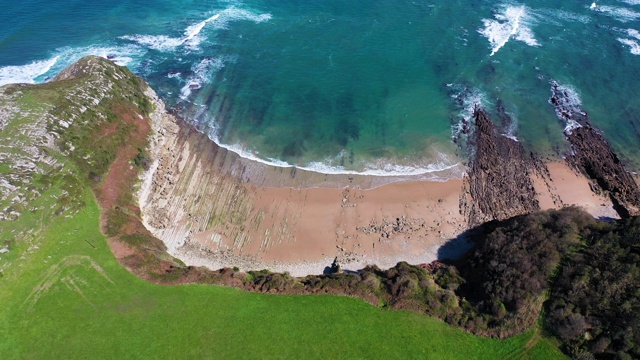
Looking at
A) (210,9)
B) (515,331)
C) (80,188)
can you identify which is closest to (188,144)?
(80,188)

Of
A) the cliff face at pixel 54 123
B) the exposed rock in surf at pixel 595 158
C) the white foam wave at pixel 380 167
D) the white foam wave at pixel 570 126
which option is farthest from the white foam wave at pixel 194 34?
the white foam wave at pixel 570 126

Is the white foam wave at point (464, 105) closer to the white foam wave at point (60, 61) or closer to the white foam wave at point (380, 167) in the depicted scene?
the white foam wave at point (380, 167)

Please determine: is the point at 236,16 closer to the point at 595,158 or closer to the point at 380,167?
the point at 380,167

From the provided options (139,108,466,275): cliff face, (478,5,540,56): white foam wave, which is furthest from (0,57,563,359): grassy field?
(478,5,540,56): white foam wave

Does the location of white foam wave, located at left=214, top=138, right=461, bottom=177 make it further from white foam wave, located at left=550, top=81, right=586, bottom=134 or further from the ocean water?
white foam wave, located at left=550, top=81, right=586, bottom=134

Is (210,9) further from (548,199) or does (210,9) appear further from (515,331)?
(515,331)
